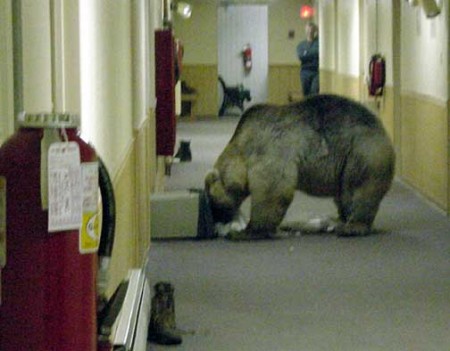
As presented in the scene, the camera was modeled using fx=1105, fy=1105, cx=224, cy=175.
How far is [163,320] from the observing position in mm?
5395

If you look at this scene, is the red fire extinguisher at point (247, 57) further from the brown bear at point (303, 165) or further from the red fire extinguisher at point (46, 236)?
the red fire extinguisher at point (46, 236)

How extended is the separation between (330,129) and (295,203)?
2079 millimetres

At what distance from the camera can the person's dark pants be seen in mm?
20630

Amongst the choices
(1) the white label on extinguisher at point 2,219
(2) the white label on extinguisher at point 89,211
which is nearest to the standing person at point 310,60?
(2) the white label on extinguisher at point 89,211

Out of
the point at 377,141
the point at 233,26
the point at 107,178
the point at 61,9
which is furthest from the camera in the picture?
the point at 233,26

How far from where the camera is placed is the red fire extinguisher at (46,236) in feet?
6.72

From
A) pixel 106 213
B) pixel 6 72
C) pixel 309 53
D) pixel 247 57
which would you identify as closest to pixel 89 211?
pixel 106 213

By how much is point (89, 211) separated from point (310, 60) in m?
18.4

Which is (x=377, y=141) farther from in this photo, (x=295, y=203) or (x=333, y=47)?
(x=333, y=47)

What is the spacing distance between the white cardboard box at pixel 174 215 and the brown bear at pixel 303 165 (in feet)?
0.76

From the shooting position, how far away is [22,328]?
2.09m

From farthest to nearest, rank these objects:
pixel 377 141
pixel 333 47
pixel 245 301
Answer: pixel 333 47
pixel 377 141
pixel 245 301

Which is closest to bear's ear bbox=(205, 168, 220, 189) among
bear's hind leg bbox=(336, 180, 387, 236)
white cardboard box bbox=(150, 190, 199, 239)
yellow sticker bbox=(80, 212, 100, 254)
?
white cardboard box bbox=(150, 190, 199, 239)

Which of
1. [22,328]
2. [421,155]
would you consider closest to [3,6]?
[22,328]
